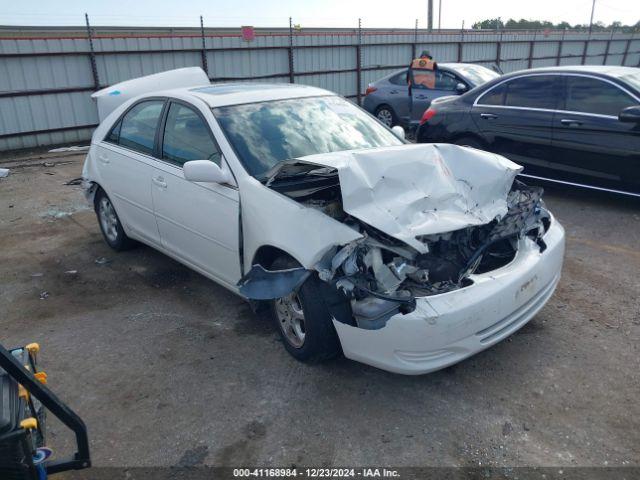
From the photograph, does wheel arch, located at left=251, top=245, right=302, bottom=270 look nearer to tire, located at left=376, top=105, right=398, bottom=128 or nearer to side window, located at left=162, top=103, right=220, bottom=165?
side window, located at left=162, top=103, right=220, bottom=165

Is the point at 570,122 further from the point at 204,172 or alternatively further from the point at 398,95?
the point at 398,95

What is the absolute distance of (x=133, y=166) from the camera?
15.8 ft

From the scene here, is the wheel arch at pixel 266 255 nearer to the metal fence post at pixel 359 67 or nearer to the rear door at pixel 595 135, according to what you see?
the rear door at pixel 595 135

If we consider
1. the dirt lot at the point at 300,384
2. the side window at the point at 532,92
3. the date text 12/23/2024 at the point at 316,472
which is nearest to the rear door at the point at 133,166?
the dirt lot at the point at 300,384

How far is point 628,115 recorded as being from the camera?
5684mm

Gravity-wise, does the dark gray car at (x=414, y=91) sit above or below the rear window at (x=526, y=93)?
below

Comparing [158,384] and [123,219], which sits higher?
[123,219]

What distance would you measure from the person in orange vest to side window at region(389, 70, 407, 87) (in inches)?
17.1

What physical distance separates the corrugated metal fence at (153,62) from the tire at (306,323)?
9.88 metres

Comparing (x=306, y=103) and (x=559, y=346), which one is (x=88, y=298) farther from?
(x=559, y=346)

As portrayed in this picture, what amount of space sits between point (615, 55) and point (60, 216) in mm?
27854

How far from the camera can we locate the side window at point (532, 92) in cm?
655

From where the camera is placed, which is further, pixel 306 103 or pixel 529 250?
pixel 306 103

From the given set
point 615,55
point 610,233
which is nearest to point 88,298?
point 610,233
